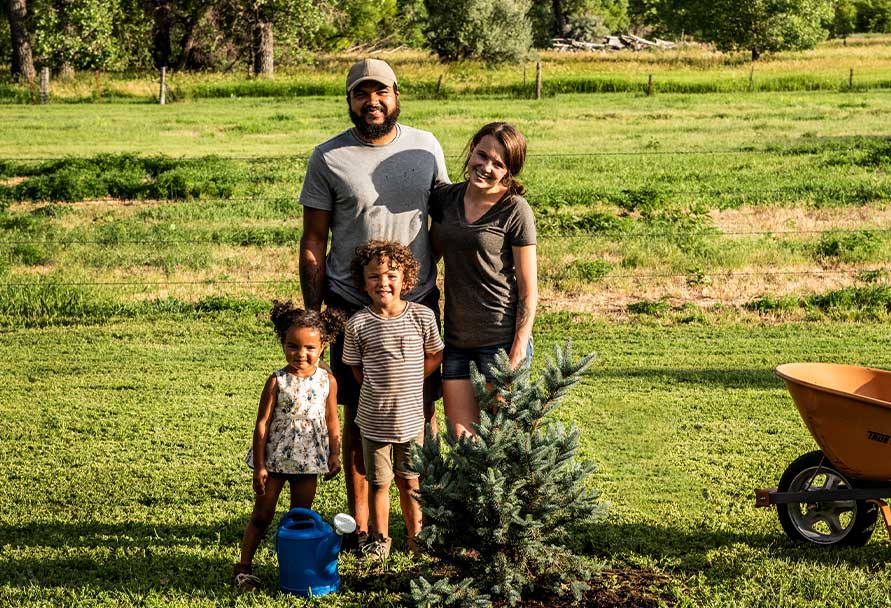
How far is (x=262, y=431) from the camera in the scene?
16.1 ft

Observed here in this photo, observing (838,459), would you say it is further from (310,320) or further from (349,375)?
(310,320)

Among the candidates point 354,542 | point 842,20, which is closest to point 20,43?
point 354,542

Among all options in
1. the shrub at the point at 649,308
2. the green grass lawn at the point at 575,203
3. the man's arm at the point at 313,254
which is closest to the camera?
the man's arm at the point at 313,254

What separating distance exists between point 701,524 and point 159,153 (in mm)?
17375

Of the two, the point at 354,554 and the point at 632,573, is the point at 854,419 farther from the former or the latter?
the point at 354,554

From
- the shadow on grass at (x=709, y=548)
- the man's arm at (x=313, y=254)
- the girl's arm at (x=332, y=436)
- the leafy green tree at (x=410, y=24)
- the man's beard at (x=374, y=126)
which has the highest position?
the leafy green tree at (x=410, y=24)

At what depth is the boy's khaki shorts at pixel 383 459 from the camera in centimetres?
514

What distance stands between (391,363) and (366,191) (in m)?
0.76

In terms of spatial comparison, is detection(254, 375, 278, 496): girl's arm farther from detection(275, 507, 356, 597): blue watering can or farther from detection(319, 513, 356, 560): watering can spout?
detection(319, 513, 356, 560): watering can spout

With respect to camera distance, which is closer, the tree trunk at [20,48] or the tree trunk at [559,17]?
the tree trunk at [20,48]

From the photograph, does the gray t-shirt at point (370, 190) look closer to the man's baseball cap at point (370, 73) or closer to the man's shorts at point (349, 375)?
the man's shorts at point (349, 375)

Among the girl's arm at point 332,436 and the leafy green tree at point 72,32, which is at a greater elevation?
the leafy green tree at point 72,32

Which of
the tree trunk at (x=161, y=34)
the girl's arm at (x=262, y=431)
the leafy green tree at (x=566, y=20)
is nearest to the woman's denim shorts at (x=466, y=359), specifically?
the girl's arm at (x=262, y=431)

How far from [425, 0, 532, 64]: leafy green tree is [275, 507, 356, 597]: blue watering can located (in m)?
43.4
